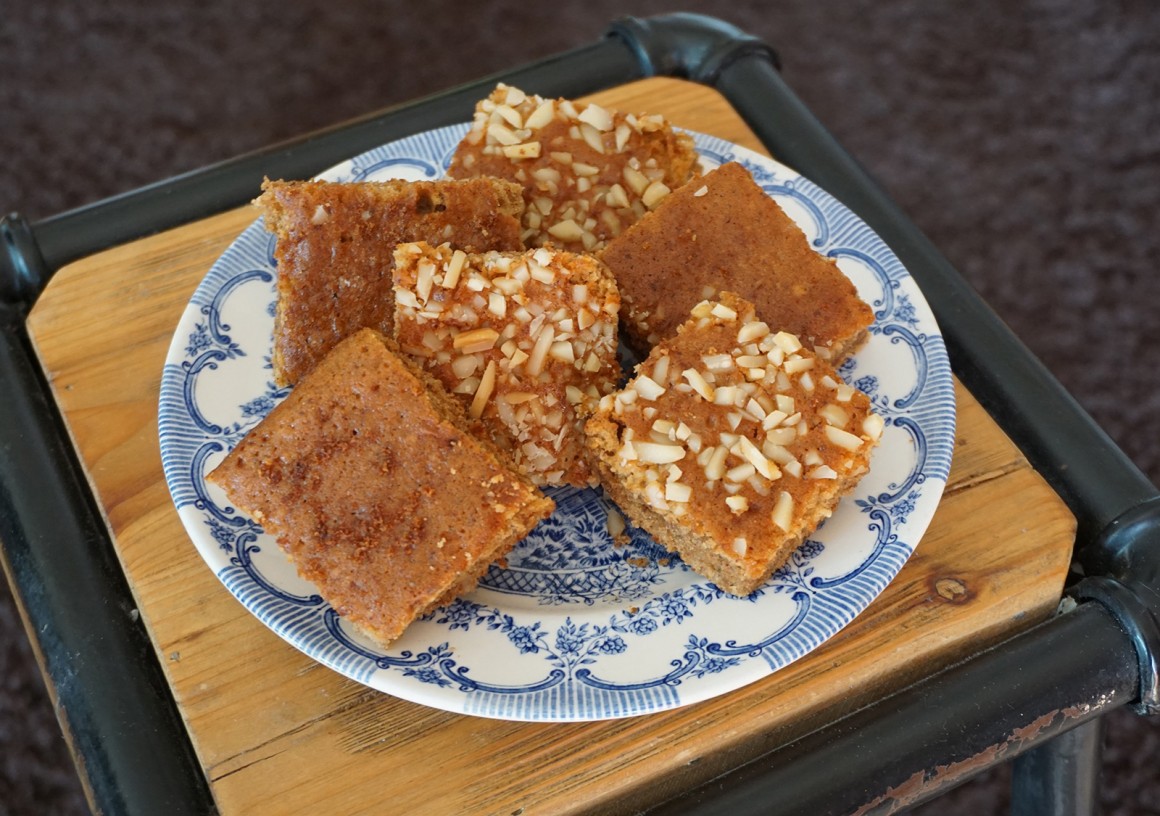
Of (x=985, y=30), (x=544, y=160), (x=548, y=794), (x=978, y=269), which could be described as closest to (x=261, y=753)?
(x=548, y=794)

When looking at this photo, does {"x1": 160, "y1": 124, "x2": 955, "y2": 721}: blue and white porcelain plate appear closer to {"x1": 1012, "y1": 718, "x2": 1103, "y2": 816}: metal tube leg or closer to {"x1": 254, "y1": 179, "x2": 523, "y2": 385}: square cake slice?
{"x1": 254, "y1": 179, "x2": 523, "y2": 385}: square cake slice

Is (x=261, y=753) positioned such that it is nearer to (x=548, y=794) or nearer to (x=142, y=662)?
(x=142, y=662)

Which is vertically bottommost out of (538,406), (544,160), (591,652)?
(591,652)

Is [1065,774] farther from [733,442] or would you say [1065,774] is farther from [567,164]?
[567,164]

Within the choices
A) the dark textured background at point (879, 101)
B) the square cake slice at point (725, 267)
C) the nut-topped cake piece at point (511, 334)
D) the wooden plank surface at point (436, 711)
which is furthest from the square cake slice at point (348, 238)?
the dark textured background at point (879, 101)

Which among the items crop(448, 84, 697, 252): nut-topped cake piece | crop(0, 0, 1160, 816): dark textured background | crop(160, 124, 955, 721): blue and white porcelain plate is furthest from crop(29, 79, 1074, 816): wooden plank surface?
crop(0, 0, 1160, 816): dark textured background

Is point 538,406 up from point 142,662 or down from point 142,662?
up

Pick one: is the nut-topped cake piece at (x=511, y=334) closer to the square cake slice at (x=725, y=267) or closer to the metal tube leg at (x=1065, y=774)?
the square cake slice at (x=725, y=267)
